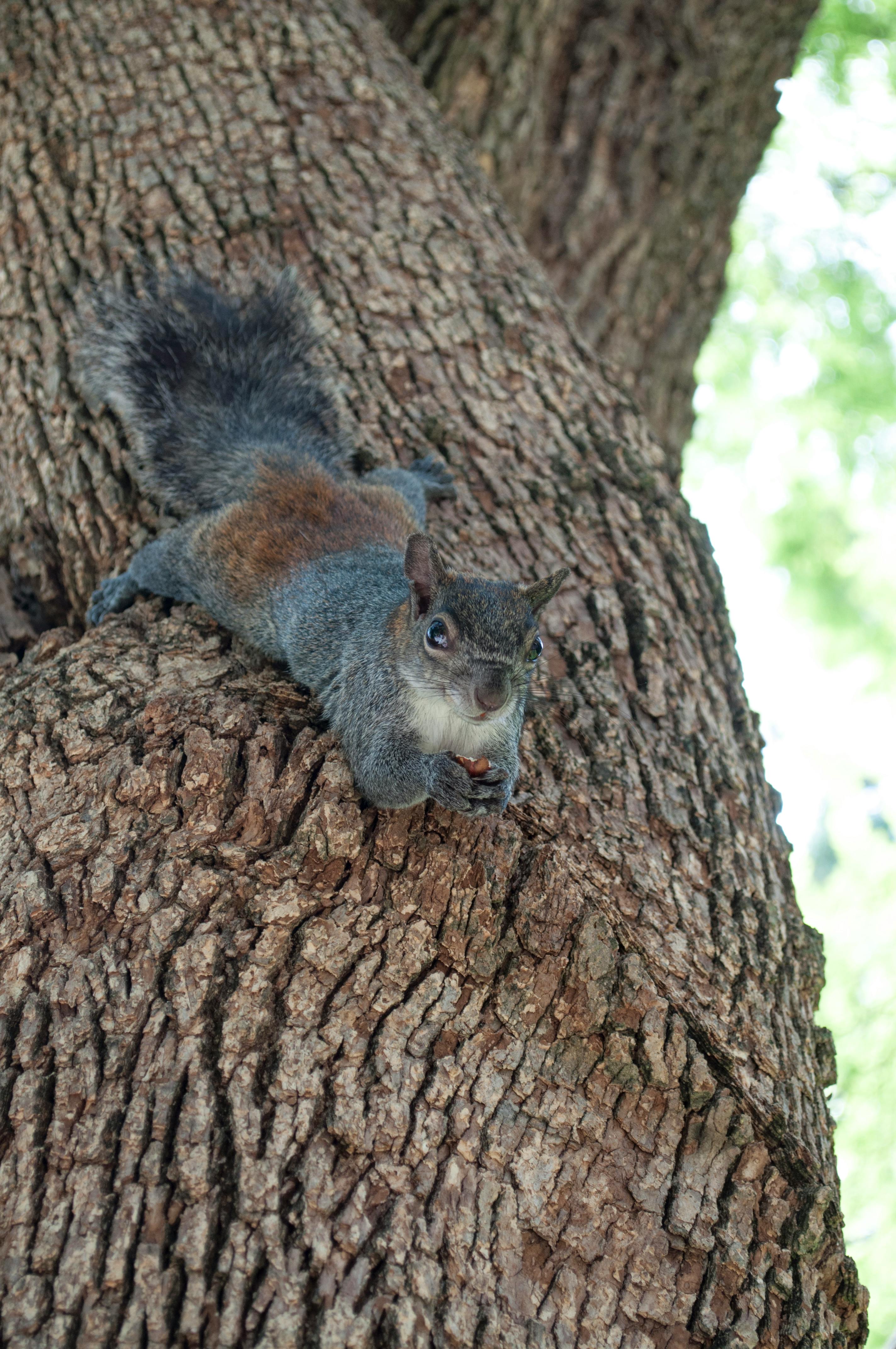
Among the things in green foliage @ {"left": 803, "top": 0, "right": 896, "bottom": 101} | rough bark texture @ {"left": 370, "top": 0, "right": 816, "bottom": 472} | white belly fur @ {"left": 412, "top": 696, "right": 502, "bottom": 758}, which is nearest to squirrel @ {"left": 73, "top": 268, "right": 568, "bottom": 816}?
white belly fur @ {"left": 412, "top": 696, "right": 502, "bottom": 758}

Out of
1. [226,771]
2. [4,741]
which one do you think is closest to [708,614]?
[226,771]

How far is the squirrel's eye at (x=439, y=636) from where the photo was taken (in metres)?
2.31

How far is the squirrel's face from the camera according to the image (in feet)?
7.37

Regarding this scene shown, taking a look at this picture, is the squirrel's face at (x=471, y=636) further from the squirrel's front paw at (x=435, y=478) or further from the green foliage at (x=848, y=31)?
the green foliage at (x=848, y=31)

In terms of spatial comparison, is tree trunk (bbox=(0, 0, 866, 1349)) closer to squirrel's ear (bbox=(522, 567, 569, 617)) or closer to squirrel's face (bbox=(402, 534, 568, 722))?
squirrel's face (bbox=(402, 534, 568, 722))

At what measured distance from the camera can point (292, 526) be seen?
123 inches

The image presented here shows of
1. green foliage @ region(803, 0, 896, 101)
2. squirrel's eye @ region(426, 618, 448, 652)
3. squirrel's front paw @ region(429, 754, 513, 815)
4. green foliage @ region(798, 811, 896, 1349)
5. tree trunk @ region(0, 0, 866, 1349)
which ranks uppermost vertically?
green foliage @ region(803, 0, 896, 101)

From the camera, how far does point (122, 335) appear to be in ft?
11.2

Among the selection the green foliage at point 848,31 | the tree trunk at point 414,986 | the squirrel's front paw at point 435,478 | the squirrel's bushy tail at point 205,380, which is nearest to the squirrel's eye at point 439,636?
the tree trunk at point 414,986

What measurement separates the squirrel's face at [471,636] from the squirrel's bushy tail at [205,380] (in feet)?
3.77

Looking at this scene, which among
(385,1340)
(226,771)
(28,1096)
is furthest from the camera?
(226,771)

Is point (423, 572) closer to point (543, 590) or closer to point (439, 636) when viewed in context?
point (439, 636)

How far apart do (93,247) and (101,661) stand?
1.86 meters

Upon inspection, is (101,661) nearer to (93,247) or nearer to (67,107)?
(93,247)
